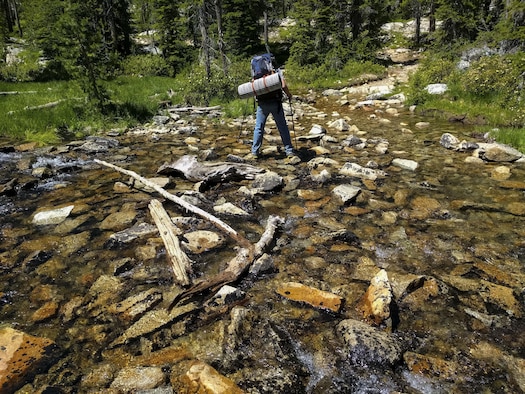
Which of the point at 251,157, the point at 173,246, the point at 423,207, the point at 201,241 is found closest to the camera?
the point at 173,246

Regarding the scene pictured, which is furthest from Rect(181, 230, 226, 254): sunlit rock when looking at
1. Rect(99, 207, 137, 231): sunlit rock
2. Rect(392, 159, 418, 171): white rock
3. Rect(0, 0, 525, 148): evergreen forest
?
Rect(0, 0, 525, 148): evergreen forest

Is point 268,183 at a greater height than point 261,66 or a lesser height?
lesser

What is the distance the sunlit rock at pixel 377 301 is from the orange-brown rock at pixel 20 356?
3.19 metres

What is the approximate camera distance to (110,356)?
318 cm

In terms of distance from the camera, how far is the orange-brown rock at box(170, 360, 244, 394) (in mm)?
2670

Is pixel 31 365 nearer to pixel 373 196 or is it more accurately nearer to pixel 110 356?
pixel 110 356

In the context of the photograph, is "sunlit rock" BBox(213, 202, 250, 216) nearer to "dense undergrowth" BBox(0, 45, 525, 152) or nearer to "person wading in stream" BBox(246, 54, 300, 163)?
"person wading in stream" BBox(246, 54, 300, 163)

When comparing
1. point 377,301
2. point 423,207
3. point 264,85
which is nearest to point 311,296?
point 377,301

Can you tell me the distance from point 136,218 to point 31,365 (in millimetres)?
3205

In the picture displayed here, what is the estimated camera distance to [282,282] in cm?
420

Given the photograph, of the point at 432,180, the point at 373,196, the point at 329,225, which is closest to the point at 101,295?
the point at 329,225

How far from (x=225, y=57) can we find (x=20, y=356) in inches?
732

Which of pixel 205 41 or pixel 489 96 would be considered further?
pixel 205 41

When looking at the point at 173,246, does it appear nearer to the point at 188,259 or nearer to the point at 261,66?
the point at 188,259
